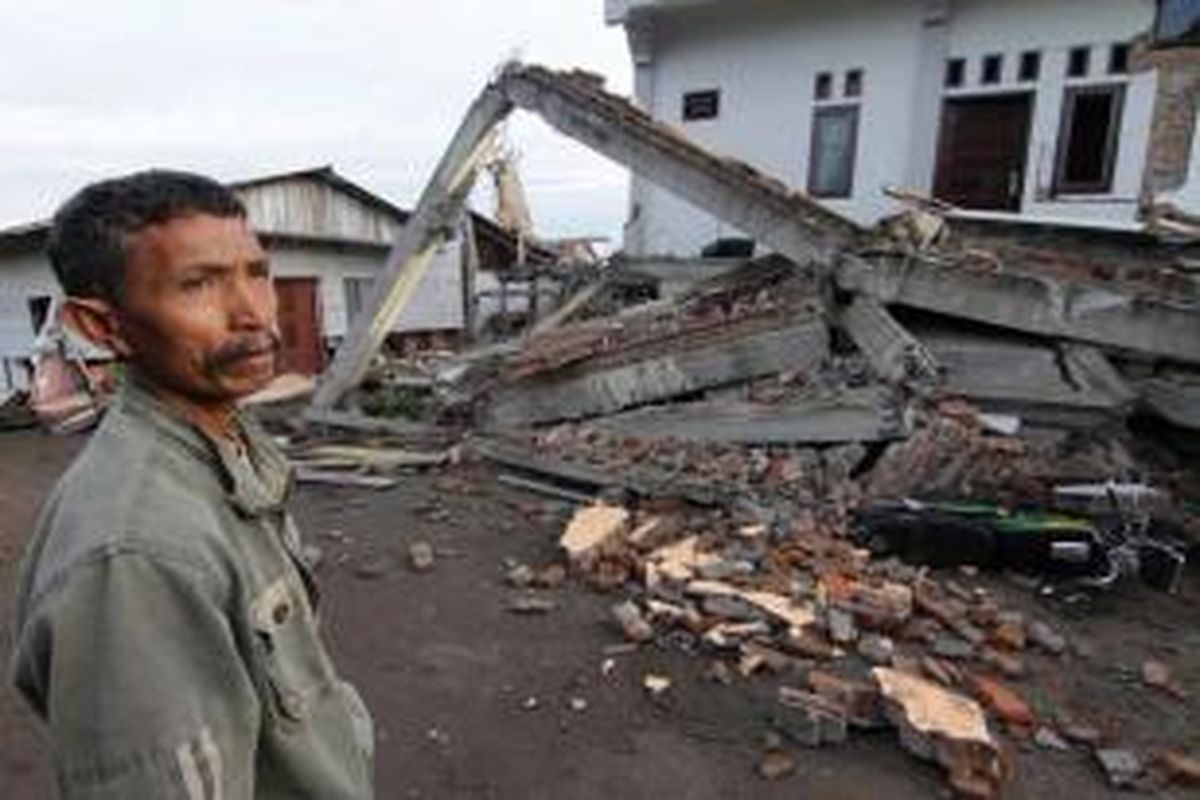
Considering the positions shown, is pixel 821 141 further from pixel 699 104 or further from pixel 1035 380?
pixel 1035 380

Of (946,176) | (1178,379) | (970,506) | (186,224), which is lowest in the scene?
(970,506)

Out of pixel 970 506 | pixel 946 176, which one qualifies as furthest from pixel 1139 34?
pixel 970 506

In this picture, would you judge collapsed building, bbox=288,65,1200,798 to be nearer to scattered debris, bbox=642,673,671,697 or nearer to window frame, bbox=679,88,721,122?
scattered debris, bbox=642,673,671,697

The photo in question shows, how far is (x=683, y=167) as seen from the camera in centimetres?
980

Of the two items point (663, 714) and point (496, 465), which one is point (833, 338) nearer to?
point (496, 465)

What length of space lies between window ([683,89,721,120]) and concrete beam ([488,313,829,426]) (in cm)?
857

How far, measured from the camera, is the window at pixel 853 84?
590 inches

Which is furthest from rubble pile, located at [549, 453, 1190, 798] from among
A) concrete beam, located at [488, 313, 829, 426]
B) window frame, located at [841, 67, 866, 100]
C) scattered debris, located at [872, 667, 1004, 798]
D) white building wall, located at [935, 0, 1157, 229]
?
window frame, located at [841, 67, 866, 100]

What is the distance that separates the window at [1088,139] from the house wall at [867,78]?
14 cm

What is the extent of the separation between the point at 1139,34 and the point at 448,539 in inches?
453

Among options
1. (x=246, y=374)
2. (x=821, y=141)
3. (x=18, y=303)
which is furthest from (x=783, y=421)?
(x=18, y=303)

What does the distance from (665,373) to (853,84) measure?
826cm

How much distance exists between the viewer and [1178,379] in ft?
26.0

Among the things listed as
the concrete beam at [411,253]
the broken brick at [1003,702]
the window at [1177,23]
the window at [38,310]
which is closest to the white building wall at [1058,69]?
the window at [1177,23]
